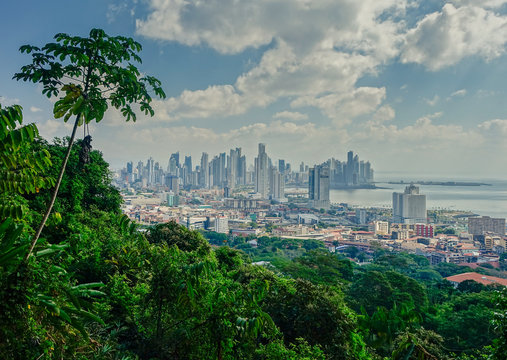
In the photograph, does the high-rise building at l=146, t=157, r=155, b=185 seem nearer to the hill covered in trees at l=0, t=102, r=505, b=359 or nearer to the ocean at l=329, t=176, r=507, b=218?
the ocean at l=329, t=176, r=507, b=218

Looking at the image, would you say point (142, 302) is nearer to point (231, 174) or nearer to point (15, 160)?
point (15, 160)

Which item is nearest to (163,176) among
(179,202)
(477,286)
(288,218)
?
(179,202)

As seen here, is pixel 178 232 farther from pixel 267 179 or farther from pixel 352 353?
pixel 267 179

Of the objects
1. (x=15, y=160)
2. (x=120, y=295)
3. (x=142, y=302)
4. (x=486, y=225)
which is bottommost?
(x=486, y=225)

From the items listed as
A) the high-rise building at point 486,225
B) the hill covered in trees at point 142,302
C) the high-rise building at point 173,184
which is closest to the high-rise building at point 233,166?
the high-rise building at point 173,184

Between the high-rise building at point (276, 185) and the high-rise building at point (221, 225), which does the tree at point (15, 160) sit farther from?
the high-rise building at point (276, 185)

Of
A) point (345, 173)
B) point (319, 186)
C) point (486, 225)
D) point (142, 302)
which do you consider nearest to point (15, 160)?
point (142, 302)

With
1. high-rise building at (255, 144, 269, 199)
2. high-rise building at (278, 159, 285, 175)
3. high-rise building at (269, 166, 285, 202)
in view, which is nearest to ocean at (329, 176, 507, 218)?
high-rise building at (269, 166, 285, 202)
